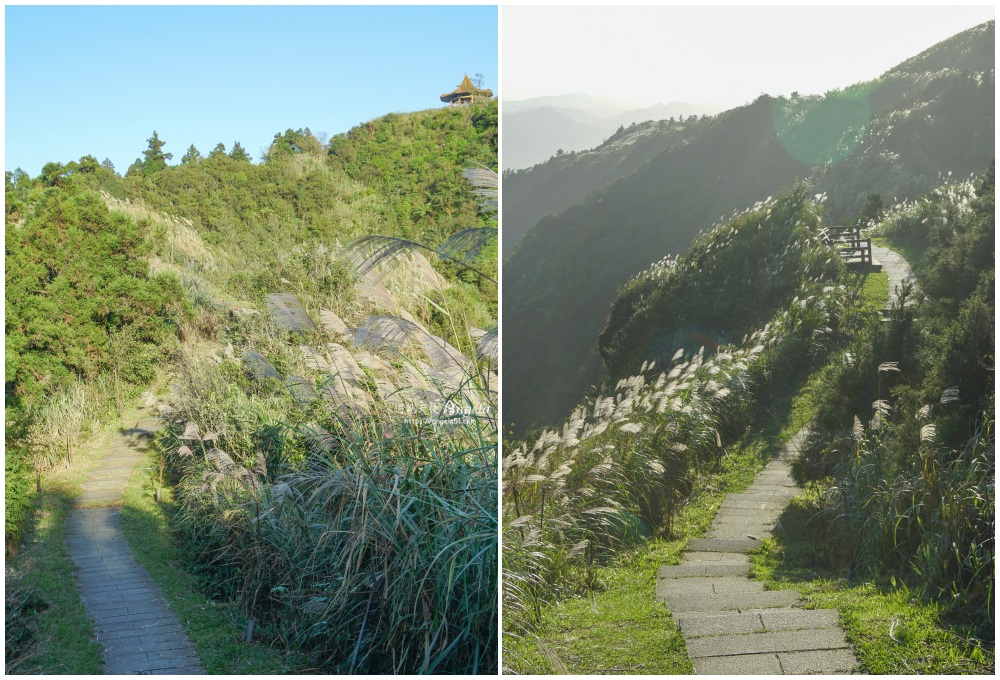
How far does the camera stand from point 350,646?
3.14 m

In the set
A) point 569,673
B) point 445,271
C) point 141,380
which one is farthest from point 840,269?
point 141,380

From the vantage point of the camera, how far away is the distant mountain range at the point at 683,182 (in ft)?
9.84

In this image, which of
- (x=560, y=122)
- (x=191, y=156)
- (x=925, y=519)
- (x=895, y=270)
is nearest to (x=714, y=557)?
(x=925, y=519)

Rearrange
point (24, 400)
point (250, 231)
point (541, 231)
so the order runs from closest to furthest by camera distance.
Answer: point (541, 231), point (24, 400), point (250, 231)

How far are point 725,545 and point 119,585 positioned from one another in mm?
2341

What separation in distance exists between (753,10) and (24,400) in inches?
130

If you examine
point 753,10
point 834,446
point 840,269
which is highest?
point 753,10

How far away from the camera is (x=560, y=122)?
3162 mm

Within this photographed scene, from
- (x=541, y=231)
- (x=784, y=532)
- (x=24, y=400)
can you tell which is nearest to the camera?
(x=784, y=532)

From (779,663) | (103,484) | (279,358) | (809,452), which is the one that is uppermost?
(279,358)

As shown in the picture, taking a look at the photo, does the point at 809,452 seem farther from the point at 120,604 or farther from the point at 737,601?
the point at 120,604

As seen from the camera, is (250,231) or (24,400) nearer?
(24,400)

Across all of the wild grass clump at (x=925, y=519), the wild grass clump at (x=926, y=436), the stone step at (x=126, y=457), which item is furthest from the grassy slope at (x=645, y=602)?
the stone step at (x=126, y=457)

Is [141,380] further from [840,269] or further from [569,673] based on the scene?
[840,269]
